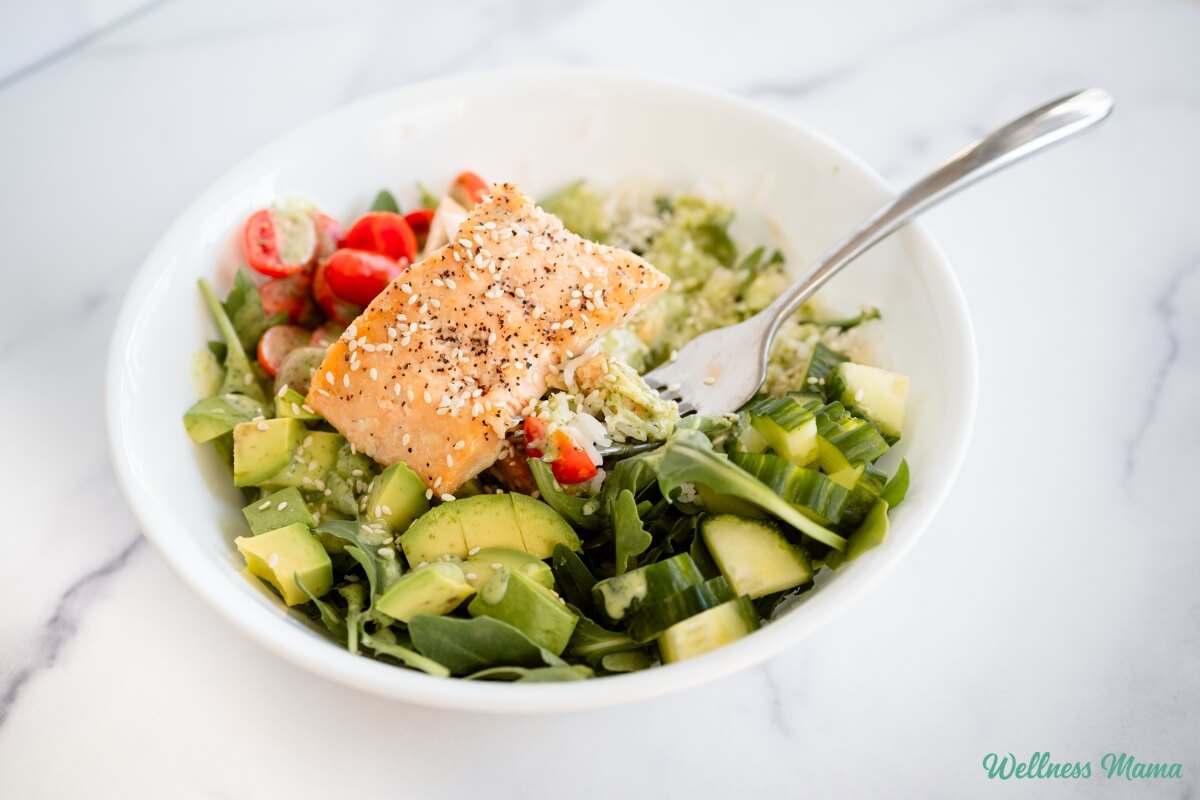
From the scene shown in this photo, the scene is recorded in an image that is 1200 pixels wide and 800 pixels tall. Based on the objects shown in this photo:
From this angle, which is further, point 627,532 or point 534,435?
point 534,435

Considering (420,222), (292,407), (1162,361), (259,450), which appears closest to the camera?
(259,450)

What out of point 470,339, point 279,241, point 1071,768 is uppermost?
point 279,241

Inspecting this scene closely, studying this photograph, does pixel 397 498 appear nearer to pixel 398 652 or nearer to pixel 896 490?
pixel 398 652

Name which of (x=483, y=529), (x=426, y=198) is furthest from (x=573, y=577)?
(x=426, y=198)

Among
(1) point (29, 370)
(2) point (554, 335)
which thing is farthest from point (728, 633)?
(1) point (29, 370)

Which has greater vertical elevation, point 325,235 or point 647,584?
point 325,235

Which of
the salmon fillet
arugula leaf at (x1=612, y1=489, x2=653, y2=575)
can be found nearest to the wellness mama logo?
arugula leaf at (x1=612, y1=489, x2=653, y2=575)

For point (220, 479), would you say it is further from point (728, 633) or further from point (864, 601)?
point (864, 601)
